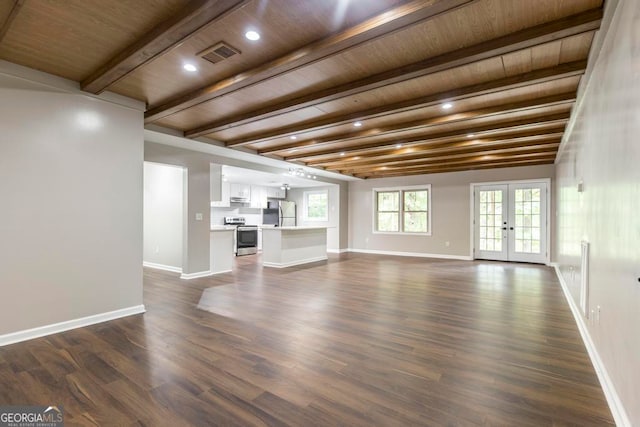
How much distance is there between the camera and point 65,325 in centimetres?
316

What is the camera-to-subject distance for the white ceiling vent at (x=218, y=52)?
2.52 meters

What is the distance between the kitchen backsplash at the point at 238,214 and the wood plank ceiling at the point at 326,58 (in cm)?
524

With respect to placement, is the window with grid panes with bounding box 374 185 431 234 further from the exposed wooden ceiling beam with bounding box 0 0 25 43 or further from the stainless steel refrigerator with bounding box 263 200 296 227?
the exposed wooden ceiling beam with bounding box 0 0 25 43

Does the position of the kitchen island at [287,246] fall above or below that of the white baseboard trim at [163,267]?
above

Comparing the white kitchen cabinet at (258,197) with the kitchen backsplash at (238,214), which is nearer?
the kitchen backsplash at (238,214)

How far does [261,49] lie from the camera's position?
2.57m

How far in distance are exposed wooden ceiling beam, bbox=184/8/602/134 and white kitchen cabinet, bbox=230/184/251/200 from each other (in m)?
6.59

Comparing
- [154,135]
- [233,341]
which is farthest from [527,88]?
[154,135]

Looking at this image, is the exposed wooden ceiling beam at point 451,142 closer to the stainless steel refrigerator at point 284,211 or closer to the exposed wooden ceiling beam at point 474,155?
the exposed wooden ceiling beam at point 474,155

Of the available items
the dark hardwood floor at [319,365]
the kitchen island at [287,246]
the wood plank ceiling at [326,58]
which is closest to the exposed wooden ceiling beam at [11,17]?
the wood plank ceiling at [326,58]

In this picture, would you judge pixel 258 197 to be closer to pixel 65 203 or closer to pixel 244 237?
pixel 244 237

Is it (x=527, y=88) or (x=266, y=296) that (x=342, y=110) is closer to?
(x=527, y=88)

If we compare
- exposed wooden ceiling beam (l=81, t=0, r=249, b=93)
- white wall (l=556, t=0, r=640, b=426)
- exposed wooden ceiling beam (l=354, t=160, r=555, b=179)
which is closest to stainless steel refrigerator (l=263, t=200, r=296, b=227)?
exposed wooden ceiling beam (l=354, t=160, r=555, b=179)

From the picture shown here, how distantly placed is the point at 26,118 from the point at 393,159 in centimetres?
Result: 588
